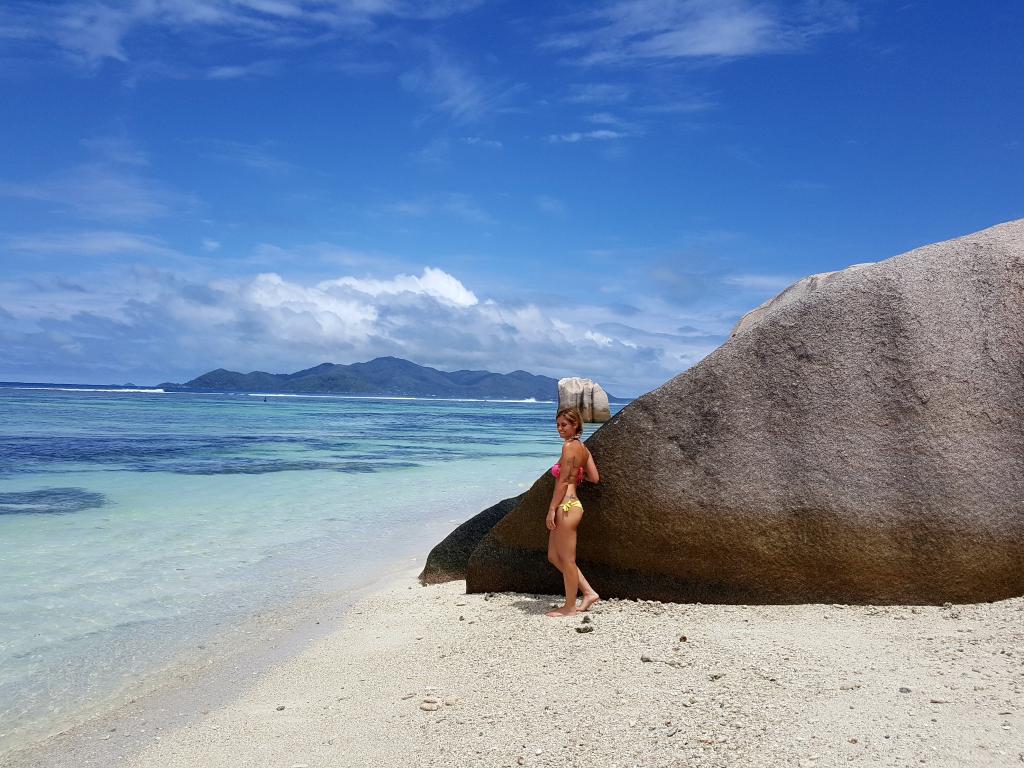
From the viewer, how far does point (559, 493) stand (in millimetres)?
5684

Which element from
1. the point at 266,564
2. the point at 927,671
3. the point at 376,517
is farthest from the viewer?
the point at 376,517

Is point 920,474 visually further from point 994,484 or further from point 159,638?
point 159,638

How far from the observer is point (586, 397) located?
9.65 meters

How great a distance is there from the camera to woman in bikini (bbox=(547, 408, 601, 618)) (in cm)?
558

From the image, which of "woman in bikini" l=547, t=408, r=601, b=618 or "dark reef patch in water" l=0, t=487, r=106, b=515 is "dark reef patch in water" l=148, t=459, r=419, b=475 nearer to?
"dark reef patch in water" l=0, t=487, r=106, b=515

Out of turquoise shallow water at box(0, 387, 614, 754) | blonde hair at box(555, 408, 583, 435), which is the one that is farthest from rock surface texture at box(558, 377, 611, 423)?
blonde hair at box(555, 408, 583, 435)

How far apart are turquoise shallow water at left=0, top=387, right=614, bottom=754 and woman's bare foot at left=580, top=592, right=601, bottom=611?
126 inches

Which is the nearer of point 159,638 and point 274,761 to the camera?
point 274,761

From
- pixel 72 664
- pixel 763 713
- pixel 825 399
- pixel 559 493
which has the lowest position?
pixel 72 664

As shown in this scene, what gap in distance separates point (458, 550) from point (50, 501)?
874 cm

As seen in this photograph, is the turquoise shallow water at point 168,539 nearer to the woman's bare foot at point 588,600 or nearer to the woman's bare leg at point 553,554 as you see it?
the woman's bare leg at point 553,554

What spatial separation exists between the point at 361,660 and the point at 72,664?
2.30 m

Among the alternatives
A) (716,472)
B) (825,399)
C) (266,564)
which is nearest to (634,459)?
(716,472)

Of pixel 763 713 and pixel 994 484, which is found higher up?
pixel 994 484
